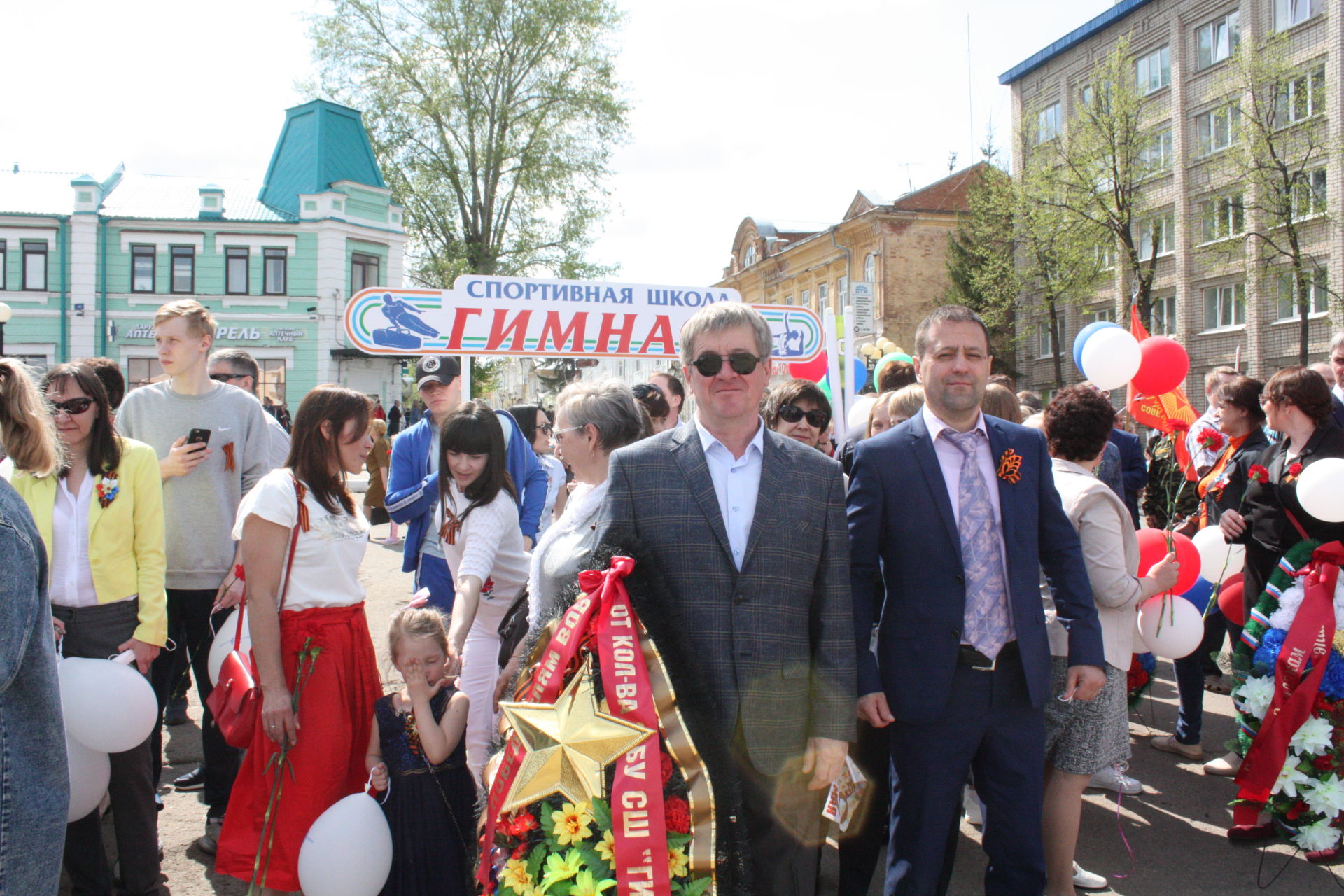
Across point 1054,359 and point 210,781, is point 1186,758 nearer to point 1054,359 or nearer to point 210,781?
point 210,781

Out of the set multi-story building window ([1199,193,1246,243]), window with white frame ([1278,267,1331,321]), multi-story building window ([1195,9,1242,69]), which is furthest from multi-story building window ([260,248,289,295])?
multi-story building window ([1195,9,1242,69])

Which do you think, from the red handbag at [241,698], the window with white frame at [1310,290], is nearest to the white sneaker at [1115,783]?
the red handbag at [241,698]

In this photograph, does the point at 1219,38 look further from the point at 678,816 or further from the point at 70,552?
the point at 70,552

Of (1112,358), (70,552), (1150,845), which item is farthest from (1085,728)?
(70,552)

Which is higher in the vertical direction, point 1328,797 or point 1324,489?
point 1324,489

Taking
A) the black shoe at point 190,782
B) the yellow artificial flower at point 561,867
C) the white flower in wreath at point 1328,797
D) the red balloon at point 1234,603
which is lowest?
the black shoe at point 190,782

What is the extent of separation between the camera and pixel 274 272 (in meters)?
28.5

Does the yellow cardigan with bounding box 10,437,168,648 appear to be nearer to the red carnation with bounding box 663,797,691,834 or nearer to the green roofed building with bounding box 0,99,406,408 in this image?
the red carnation with bounding box 663,797,691,834

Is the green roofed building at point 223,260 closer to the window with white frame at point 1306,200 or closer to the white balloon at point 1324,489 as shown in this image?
the window with white frame at point 1306,200

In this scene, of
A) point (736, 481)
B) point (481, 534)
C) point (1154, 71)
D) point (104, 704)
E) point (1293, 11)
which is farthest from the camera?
point (1154, 71)

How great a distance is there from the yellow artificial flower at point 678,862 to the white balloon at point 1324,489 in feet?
10.4

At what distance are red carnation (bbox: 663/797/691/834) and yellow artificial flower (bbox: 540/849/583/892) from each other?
224mm

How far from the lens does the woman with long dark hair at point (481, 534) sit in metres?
3.54

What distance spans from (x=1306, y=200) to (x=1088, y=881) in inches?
967
